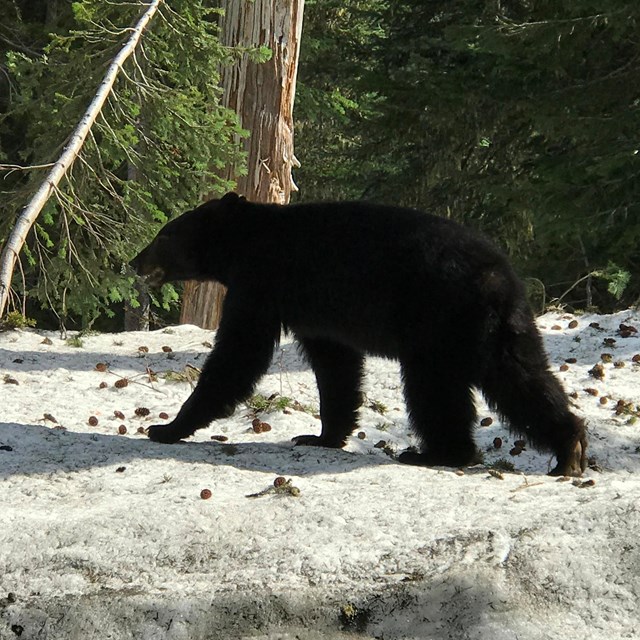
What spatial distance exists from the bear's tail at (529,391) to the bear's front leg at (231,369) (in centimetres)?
154

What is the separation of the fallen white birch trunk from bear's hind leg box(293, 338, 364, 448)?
2704 millimetres

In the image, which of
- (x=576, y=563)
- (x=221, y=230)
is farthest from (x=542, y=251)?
(x=576, y=563)

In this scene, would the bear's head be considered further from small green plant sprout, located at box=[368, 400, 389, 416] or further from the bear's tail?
the bear's tail

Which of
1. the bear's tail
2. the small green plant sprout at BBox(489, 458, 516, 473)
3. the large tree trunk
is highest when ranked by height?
the large tree trunk

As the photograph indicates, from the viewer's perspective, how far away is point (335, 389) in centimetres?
714

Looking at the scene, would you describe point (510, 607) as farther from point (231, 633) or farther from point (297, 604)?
point (231, 633)

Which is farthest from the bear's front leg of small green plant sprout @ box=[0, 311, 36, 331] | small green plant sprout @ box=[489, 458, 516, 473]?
small green plant sprout @ box=[0, 311, 36, 331]

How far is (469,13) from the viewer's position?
1487 centimetres

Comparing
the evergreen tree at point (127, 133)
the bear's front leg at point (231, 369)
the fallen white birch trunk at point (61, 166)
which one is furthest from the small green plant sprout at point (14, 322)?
the bear's front leg at point (231, 369)

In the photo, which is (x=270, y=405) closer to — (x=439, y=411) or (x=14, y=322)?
(x=439, y=411)

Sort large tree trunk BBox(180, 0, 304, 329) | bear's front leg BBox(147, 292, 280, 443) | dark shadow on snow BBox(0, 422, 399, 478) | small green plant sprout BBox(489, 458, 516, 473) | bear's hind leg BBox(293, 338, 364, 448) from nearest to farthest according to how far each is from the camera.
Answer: dark shadow on snow BBox(0, 422, 399, 478) → bear's front leg BBox(147, 292, 280, 443) → small green plant sprout BBox(489, 458, 516, 473) → bear's hind leg BBox(293, 338, 364, 448) → large tree trunk BBox(180, 0, 304, 329)

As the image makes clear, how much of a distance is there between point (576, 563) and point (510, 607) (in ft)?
1.46

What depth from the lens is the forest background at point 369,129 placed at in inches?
392

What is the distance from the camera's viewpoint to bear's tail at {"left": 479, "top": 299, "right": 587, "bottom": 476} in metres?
6.11
